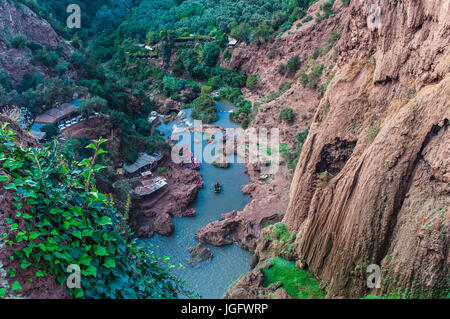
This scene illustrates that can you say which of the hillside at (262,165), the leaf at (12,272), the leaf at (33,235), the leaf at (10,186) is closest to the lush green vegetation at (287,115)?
the hillside at (262,165)

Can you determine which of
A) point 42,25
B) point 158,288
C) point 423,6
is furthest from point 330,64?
point 158,288

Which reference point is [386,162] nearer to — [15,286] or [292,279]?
[292,279]

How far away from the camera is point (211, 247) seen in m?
19.2

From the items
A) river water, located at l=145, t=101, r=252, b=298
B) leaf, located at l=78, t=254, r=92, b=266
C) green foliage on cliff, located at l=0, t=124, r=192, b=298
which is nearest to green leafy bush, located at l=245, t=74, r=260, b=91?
river water, located at l=145, t=101, r=252, b=298

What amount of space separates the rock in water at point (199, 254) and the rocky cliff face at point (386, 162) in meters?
5.80

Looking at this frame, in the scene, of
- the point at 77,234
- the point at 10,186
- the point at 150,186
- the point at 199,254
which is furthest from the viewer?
the point at 150,186

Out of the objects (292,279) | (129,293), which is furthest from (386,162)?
(129,293)

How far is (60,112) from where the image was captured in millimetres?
24250

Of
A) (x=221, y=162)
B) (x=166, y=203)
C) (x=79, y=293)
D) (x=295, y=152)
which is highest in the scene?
(x=79, y=293)

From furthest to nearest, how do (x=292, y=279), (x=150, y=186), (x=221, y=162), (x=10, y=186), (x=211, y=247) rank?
(x=221, y=162) < (x=150, y=186) < (x=211, y=247) < (x=292, y=279) < (x=10, y=186)

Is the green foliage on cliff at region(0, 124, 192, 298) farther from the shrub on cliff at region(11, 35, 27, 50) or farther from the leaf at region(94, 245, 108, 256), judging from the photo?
the shrub on cliff at region(11, 35, 27, 50)

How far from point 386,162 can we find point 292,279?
5616 mm
